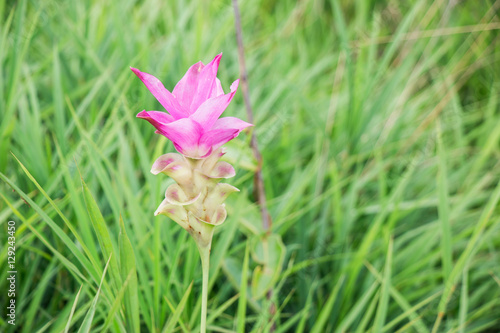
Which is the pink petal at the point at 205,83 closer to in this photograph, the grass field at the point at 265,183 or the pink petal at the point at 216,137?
the pink petal at the point at 216,137

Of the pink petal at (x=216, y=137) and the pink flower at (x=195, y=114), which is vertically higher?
the pink flower at (x=195, y=114)

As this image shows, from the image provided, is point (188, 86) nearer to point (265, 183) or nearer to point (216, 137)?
point (216, 137)

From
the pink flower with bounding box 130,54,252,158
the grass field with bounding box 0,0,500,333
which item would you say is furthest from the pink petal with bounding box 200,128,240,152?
the grass field with bounding box 0,0,500,333

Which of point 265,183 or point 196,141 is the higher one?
point 196,141

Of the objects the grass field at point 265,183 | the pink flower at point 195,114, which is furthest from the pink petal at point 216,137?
the grass field at point 265,183

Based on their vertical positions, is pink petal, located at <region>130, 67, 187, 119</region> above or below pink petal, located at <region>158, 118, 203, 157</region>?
above

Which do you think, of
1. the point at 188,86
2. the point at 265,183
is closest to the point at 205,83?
the point at 188,86

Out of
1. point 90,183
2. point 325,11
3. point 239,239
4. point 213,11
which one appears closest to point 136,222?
point 90,183

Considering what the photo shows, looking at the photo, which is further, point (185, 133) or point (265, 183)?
point (265, 183)

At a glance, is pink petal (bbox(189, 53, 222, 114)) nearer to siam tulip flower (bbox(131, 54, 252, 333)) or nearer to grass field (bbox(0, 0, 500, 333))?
siam tulip flower (bbox(131, 54, 252, 333))
